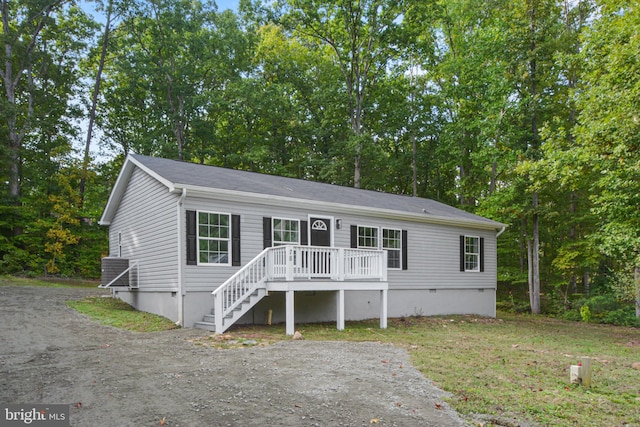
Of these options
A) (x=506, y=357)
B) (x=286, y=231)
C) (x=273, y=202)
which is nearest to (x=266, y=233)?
(x=286, y=231)

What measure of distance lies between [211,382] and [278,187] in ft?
27.7

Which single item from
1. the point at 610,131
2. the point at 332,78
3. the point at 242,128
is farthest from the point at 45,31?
the point at 610,131

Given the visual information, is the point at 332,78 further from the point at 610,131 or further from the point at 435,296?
the point at 610,131

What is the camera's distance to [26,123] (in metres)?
23.1

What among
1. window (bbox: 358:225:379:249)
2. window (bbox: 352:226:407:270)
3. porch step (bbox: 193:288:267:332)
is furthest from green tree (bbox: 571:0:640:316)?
porch step (bbox: 193:288:267:332)

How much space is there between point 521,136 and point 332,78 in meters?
13.4

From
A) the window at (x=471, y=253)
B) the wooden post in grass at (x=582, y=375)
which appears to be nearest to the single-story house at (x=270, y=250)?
the window at (x=471, y=253)

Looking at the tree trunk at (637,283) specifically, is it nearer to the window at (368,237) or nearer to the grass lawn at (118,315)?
the window at (368,237)

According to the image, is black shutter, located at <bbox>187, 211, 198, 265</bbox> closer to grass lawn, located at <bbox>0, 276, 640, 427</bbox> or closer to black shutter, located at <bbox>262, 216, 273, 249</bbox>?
grass lawn, located at <bbox>0, 276, 640, 427</bbox>

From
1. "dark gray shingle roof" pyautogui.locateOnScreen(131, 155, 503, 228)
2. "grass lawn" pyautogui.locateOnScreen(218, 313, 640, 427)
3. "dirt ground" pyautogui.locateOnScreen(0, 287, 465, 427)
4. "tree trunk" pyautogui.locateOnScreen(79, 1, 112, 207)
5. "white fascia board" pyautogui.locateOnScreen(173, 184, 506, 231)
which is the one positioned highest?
"tree trunk" pyautogui.locateOnScreen(79, 1, 112, 207)

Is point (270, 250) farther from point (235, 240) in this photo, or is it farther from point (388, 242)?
point (388, 242)

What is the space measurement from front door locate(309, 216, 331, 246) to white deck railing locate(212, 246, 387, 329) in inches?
53.3

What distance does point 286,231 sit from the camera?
13055 millimetres

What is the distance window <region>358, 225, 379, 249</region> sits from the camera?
48.4 ft
